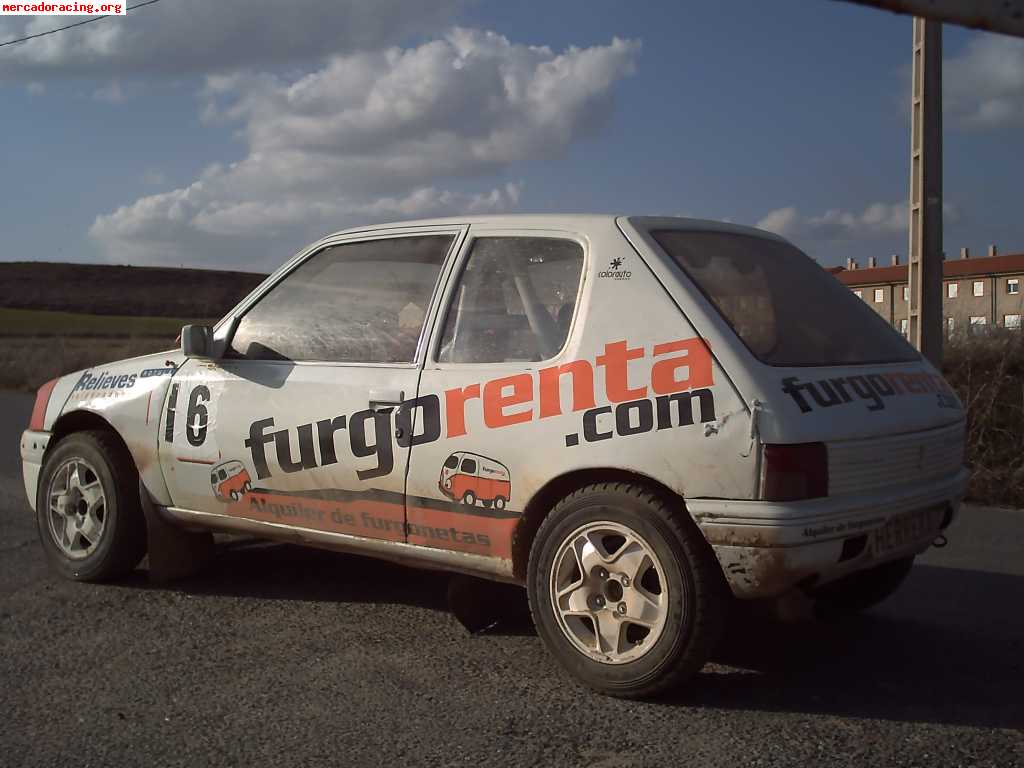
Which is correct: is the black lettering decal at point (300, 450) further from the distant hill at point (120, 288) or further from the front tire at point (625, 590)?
the distant hill at point (120, 288)

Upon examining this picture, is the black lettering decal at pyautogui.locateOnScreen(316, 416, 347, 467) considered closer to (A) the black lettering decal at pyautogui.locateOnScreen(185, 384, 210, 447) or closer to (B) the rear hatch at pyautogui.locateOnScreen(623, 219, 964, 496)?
(A) the black lettering decal at pyautogui.locateOnScreen(185, 384, 210, 447)

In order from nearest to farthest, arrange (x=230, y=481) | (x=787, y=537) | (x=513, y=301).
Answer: (x=787, y=537), (x=513, y=301), (x=230, y=481)

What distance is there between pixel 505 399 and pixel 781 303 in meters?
1.14

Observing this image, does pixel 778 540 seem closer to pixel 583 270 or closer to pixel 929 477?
pixel 929 477

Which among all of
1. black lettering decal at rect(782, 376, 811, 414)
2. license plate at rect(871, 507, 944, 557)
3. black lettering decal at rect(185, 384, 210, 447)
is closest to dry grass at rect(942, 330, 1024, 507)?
license plate at rect(871, 507, 944, 557)

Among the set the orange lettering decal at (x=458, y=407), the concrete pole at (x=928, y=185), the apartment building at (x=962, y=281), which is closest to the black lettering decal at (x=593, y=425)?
the orange lettering decal at (x=458, y=407)

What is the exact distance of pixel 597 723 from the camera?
11.3 ft

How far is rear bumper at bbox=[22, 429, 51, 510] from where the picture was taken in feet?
18.1

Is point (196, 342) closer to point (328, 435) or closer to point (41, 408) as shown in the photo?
point (328, 435)

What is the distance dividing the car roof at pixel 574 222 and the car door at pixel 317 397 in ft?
0.25

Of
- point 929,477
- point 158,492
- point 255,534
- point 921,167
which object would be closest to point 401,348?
point 255,534

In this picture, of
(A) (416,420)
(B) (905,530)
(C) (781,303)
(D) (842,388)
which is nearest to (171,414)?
(A) (416,420)

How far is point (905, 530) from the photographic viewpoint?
12.4 ft

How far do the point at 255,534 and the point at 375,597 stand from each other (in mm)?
708
